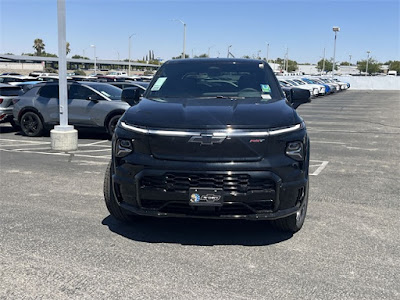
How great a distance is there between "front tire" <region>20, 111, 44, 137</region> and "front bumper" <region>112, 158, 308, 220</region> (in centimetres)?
867

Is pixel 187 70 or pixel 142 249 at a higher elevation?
pixel 187 70

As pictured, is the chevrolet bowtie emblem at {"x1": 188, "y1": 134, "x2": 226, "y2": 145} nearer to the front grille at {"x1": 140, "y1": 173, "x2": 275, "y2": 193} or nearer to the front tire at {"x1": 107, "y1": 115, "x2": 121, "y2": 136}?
the front grille at {"x1": 140, "y1": 173, "x2": 275, "y2": 193}

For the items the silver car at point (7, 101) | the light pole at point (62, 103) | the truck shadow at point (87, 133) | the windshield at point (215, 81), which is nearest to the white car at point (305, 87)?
the truck shadow at point (87, 133)

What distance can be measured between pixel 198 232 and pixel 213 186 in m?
0.96

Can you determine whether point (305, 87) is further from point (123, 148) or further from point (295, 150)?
point (123, 148)

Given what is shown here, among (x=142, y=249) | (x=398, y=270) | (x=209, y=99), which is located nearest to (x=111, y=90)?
(x=209, y=99)

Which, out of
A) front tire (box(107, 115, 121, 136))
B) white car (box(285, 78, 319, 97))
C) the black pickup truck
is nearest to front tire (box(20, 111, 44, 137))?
front tire (box(107, 115, 121, 136))

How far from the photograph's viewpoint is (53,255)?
3.95m

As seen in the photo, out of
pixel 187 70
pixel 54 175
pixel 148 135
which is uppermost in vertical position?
pixel 187 70

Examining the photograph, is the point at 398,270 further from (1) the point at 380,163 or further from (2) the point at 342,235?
(1) the point at 380,163

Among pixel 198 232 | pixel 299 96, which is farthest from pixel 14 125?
pixel 198 232

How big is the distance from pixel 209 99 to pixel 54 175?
352 centimetres

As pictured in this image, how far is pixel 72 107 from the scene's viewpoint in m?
11.9

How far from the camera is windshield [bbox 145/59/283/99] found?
511cm
